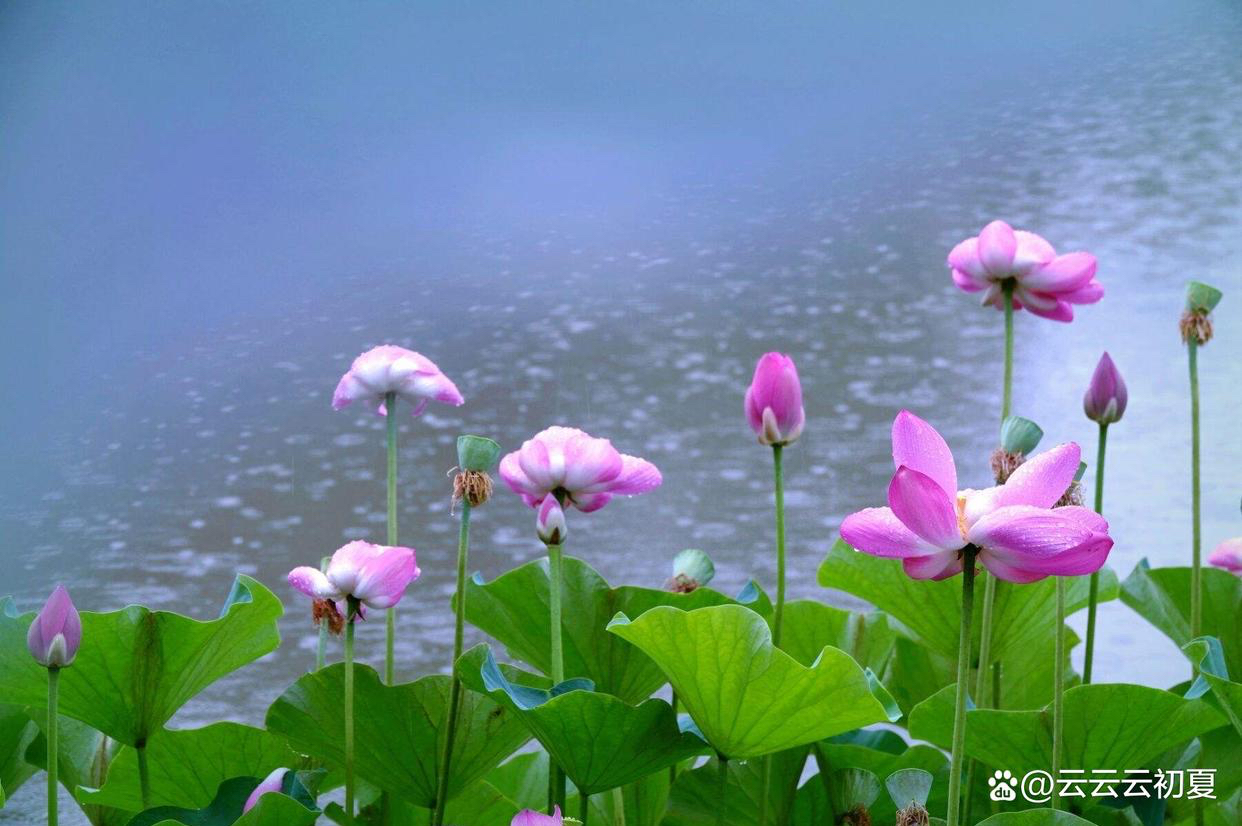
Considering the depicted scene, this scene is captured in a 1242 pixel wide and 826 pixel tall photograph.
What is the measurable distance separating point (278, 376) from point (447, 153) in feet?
2.92

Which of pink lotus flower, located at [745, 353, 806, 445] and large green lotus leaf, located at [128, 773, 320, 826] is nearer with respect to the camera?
large green lotus leaf, located at [128, 773, 320, 826]

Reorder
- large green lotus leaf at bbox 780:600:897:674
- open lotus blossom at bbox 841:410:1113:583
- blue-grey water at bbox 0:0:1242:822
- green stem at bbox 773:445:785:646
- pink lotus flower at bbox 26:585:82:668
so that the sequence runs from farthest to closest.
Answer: blue-grey water at bbox 0:0:1242:822
large green lotus leaf at bbox 780:600:897:674
green stem at bbox 773:445:785:646
pink lotus flower at bbox 26:585:82:668
open lotus blossom at bbox 841:410:1113:583

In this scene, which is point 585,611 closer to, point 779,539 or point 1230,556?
point 779,539

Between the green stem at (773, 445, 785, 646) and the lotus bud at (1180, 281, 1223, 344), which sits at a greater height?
the lotus bud at (1180, 281, 1223, 344)

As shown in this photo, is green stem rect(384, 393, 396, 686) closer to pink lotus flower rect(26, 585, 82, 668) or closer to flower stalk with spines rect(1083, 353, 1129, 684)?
pink lotus flower rect(26, 585, 82, 668)

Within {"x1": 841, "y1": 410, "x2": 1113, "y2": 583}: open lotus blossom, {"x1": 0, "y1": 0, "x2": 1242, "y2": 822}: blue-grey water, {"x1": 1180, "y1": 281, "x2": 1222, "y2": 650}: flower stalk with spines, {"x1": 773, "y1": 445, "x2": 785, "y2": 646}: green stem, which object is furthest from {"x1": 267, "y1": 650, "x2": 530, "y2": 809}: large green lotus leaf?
{"x1": 0, "y1": 0, "x2": 1242, "y2": 822}: blue-grey water

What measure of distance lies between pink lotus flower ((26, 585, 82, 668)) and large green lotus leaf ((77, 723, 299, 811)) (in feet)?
0.38

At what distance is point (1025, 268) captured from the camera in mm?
617

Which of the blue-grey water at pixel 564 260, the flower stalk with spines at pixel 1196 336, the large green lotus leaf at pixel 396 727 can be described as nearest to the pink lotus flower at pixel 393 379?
the large green lotus leaf at pixel 396 727

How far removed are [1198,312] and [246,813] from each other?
0.46 m

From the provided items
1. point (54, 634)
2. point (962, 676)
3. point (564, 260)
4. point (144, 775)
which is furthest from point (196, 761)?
point (564, 260)

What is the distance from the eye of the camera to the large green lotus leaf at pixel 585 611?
0.56 meters

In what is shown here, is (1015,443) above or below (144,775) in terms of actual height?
above

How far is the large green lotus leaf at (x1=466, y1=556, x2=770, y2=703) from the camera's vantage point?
1.83ft
